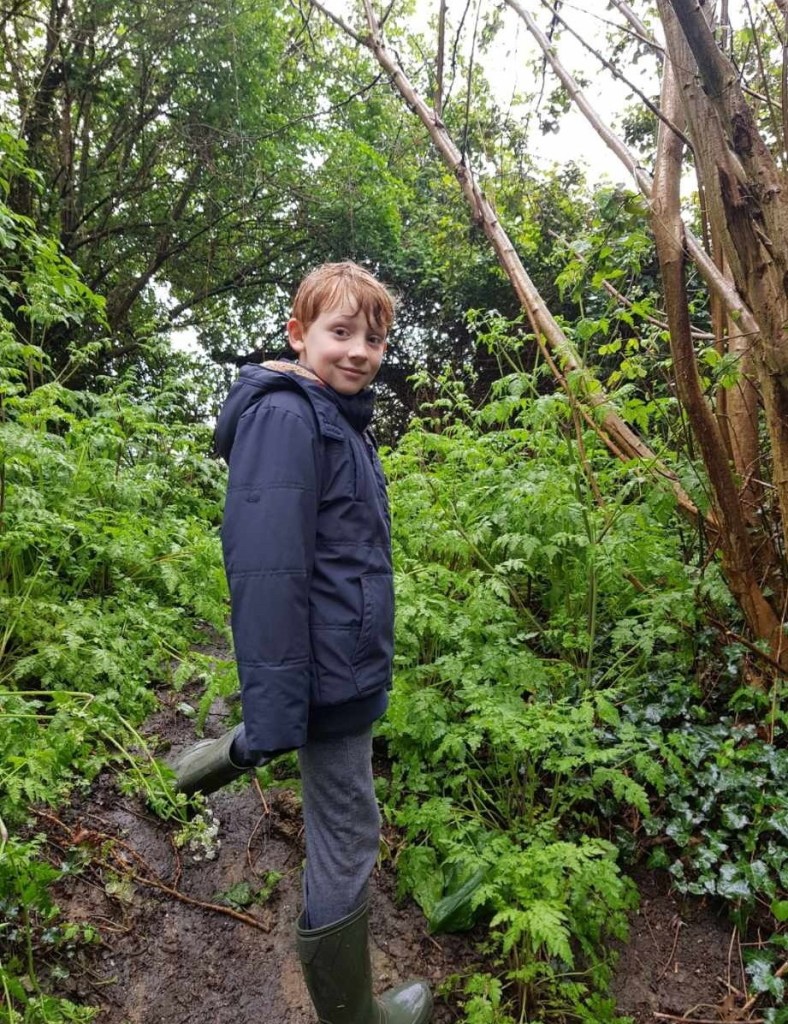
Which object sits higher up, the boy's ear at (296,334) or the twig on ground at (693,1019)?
the boy's ear at (296,334)

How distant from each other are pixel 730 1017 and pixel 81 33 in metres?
10.1

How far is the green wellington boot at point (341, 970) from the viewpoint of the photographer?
1610 mm

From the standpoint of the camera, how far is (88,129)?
809 cm

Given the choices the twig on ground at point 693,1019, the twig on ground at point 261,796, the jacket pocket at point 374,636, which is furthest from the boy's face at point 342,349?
the twig on ground at point 693,1019

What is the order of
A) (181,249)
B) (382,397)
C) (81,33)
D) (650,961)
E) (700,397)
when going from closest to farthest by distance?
(650,961), (700,397), (81,33), (181,249), (382,397)

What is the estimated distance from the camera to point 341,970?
5.34ft

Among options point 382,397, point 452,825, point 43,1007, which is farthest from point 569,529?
point 382,397

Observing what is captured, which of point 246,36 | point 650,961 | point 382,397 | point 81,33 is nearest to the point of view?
point 650,961

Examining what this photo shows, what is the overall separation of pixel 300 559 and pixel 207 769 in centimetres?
130

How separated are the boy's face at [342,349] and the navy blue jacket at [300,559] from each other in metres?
0.05

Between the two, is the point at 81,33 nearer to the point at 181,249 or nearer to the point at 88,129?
the point at 88,129

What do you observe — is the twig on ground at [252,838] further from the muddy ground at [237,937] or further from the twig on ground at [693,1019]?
the twig on ground at [693,1019]

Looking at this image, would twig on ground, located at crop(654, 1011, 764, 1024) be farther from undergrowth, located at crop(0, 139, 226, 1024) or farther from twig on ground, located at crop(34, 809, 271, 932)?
undergrowth, located at crop(0, 139, 226, 1024)

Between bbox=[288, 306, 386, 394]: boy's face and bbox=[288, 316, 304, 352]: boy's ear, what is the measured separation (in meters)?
0.04
